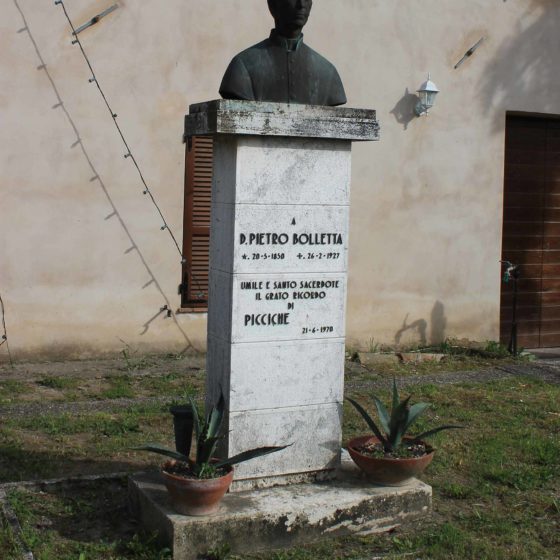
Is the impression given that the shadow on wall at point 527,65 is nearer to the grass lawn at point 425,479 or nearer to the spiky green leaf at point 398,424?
the grass lawn at point 425,479

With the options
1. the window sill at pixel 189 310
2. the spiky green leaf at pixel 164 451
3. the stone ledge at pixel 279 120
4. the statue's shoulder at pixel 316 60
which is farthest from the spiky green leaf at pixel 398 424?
the window sill at pixel 189 310

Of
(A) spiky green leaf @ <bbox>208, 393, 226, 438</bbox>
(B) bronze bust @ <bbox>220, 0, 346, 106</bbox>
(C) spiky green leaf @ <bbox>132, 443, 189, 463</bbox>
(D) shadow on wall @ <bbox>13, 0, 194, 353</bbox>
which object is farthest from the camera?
(D) shadow on wall @ <bbox>13, 0, 194, 353</bbox>

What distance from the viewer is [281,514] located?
5.19 metres

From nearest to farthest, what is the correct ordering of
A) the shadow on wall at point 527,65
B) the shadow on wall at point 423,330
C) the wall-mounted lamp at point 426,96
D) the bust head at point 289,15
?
1. the bust head at point 289,15
2. the wall-mounted lamp at point 426,96
3. the shadow on wall at point 423,330
4. the shadow on wall at point 527,65

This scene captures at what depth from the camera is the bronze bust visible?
555cm

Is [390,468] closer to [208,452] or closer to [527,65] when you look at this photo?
[208,452]

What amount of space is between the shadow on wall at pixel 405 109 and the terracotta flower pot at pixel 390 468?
5.51 meters

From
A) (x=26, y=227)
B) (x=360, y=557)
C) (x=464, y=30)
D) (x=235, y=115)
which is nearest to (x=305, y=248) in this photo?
(x=235, y=115)

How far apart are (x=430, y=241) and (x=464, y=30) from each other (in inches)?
91.7

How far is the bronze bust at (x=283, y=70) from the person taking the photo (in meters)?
5.55

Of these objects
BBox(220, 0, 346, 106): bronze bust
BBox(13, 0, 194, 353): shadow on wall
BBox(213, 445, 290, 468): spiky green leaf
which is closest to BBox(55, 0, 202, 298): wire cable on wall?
BBox(13, 0, 194, 353): shadow on wall

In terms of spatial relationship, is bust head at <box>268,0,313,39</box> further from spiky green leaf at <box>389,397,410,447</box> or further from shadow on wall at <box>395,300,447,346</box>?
shadow on wall at <box>395,300,447,346</box>

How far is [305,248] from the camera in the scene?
18.4ft

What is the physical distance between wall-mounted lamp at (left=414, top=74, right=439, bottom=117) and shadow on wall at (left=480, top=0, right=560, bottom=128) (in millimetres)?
735
